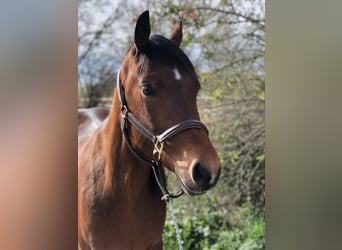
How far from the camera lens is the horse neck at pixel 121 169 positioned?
132cm

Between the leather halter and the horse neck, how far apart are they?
30 mm

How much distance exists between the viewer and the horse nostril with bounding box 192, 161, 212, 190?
3.80ft

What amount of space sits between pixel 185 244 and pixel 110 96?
2.10 ft

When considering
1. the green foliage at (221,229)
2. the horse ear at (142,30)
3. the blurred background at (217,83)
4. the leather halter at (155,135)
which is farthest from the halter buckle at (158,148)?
the green foliage at (221,229)

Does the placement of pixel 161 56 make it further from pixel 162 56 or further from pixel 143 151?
pixel 143 151

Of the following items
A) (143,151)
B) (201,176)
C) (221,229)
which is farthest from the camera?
(221,229)

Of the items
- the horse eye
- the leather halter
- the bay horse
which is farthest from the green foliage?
the horse eye

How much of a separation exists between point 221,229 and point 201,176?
0.61 metres

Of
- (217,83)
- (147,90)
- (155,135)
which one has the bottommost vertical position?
(155,135)

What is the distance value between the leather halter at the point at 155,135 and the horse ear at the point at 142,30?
144 millimetres

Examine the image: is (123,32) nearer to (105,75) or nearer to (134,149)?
(105,75)

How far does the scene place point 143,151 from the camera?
4.22ft

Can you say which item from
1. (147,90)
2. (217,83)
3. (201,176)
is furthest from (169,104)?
(217,83)

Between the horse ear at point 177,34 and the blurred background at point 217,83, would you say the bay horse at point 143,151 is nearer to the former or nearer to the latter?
the horse ear at point 177,34
